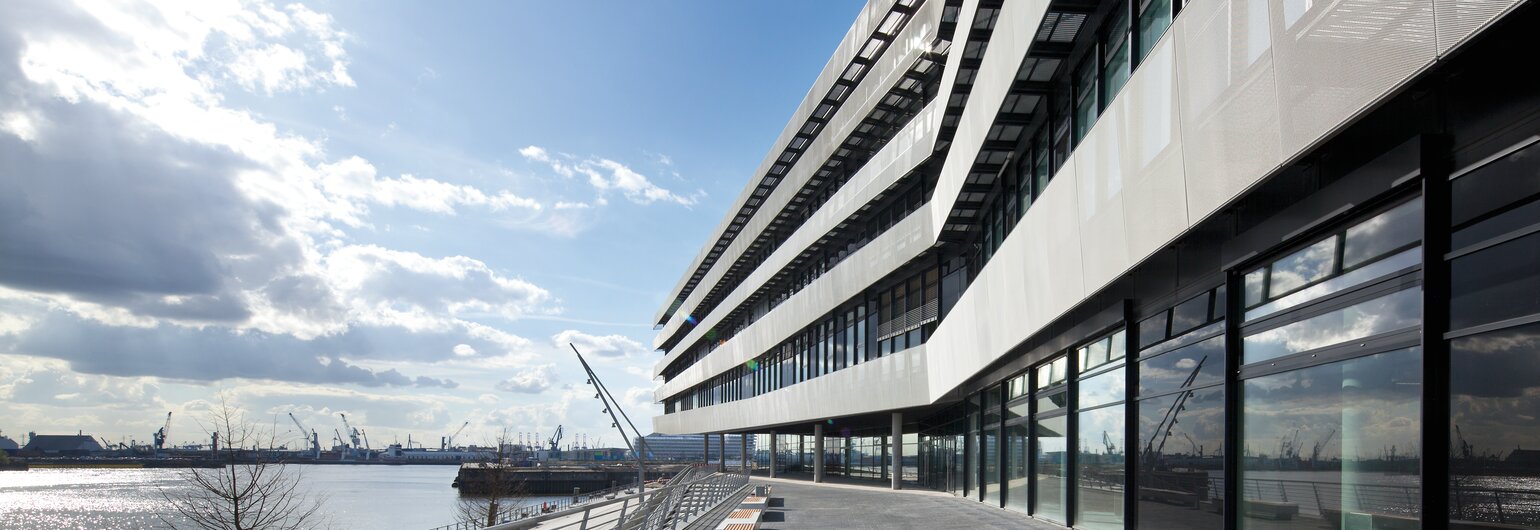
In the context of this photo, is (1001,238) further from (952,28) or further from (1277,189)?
A: (1277,189)

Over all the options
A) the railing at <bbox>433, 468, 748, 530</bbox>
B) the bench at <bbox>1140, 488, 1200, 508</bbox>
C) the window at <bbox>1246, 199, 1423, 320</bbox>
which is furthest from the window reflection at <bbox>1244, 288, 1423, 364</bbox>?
the railing at <bbox>433, 468, 748, 530</bbox>

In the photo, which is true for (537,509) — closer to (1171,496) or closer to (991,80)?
(991,80)

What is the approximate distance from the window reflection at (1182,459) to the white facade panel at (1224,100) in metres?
2.94

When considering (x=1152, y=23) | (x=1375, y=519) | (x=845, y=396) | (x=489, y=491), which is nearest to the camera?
(x=1375, y=519)

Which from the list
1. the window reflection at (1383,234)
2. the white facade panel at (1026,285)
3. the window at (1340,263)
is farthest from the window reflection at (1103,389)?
the window reflection at (1383,234)

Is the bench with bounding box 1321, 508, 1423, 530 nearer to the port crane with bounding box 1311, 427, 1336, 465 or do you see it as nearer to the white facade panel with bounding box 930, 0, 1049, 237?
the port crane with bounding box 1311, 427, 1336, 465

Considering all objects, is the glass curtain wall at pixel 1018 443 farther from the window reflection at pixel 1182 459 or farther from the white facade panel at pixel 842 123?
the white facade panel at pixel 842 123

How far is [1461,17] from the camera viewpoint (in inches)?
225

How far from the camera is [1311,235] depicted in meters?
9.18

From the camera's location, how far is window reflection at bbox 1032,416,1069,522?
18.2 meters

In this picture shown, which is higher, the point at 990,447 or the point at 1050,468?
the point at 1050,468

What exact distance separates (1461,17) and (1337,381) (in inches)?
154

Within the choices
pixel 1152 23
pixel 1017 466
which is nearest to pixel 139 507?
pixel 1017 466

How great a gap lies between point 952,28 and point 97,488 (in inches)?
6268
